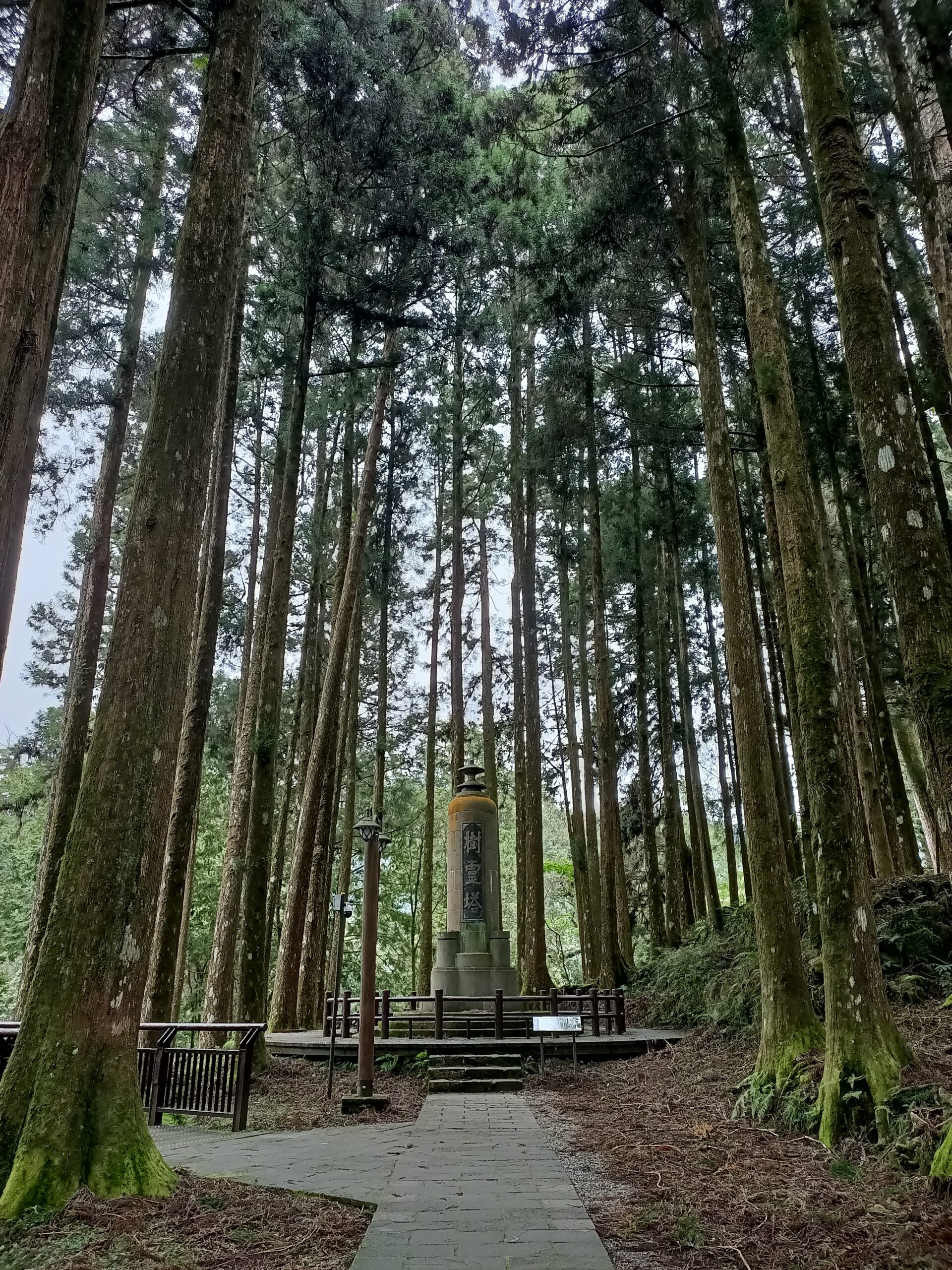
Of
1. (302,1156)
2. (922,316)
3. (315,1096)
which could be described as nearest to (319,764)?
(315,1096)

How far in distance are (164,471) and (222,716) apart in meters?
15.8

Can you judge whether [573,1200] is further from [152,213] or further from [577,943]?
[577,943]

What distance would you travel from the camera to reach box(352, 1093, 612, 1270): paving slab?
10.4 ft

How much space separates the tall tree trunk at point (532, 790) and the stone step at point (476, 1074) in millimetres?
5149

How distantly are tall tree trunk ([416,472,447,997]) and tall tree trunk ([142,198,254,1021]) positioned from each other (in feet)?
28.3

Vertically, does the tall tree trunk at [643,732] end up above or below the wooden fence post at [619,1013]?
above

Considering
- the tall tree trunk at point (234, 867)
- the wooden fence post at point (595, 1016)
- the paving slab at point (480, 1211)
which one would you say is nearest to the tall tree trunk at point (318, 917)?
A: the tall tree trunk at point (234, 867)

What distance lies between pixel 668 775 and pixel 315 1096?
9.08 metres

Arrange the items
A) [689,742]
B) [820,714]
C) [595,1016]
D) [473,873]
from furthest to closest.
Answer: [689,742] → [473,873] → [595,1016] → [820,714]

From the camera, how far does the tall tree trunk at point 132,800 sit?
3.78 metres

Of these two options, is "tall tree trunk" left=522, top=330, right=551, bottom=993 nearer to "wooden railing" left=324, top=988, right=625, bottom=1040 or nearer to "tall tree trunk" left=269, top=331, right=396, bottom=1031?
"wooden railing" left=324, top=988, right=625, bottom=1040

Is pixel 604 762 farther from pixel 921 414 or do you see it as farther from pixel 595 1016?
pixel 921 414

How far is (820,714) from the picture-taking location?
5973 mm

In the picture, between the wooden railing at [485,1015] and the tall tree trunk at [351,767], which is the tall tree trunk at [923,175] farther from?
the tall tree trunk at [351,767]
